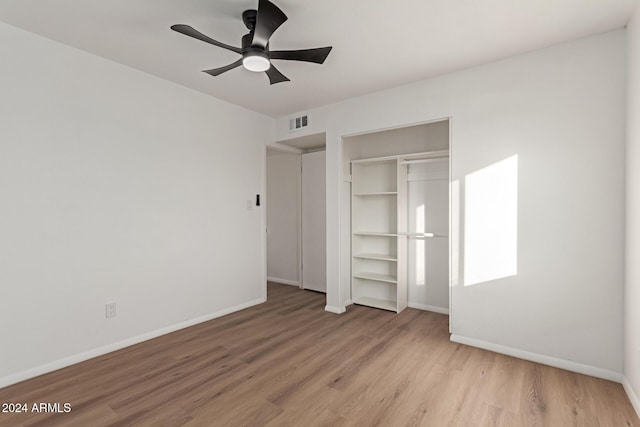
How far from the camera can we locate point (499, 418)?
6.31 feet

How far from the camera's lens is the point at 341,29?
234cm

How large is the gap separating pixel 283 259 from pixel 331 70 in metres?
3.41

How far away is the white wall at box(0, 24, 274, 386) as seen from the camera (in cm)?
235

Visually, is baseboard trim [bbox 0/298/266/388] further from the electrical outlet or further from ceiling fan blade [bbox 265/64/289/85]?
ceiling fan blade [bbox 265/64/289/85]

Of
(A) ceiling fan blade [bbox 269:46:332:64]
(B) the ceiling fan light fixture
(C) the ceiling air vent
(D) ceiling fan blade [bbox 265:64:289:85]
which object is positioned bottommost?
(B) the ceiling fan light fixture

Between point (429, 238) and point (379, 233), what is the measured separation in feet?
2.08

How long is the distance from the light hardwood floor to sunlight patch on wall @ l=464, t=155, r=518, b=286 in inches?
29.3

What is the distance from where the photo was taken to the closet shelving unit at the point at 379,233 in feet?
13.0

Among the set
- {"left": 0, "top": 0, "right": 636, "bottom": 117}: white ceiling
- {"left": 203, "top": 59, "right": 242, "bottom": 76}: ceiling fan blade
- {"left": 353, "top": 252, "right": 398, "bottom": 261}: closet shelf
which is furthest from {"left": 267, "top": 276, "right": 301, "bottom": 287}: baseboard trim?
{"left": 203, "top": 59, "right": 242, "bottom": 76}: ceiling fan blade

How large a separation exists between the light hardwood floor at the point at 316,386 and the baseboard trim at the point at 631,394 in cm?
4

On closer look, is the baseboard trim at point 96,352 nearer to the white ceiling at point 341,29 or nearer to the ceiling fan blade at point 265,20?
the white ceiling at point 341,29

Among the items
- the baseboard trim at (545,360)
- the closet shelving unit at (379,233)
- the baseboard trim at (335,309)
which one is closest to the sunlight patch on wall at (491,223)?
the baseboard trim at (545,360)

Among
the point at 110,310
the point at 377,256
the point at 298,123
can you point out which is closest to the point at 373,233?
the point at 377,256

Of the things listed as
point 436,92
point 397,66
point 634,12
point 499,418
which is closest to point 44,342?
point 499,418
